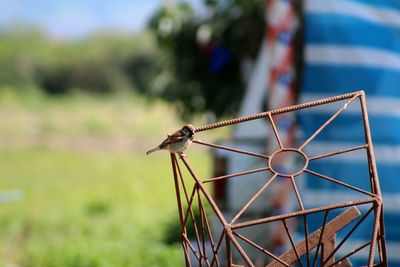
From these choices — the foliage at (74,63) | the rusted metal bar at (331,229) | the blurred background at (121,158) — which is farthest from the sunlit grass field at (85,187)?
the foliage at (74,63)

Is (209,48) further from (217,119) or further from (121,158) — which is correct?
(121,158)

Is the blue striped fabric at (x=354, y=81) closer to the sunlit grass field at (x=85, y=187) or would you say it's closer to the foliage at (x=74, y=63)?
the sunlit grass field at (x=85, y=187)

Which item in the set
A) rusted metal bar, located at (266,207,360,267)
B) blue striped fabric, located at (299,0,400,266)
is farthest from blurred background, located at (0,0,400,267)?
rusted metal bar, located at (266,207,360,267)

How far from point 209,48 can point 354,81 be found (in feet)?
9.71

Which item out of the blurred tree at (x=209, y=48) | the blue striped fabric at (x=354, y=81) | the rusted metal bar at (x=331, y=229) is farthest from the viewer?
the blurred tree at (x=209, y=48)

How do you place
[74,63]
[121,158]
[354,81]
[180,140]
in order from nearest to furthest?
[180,140], [354,81], [121,158], [74,63]

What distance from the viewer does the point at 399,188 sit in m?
4.58

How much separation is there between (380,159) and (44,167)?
10.1 metres

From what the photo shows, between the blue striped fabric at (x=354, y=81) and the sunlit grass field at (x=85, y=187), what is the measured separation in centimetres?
139

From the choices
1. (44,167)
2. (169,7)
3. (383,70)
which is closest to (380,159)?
(383,70)

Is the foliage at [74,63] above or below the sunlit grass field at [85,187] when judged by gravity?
above

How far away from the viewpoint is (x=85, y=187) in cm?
1166

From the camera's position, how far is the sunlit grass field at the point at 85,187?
20.6 ft

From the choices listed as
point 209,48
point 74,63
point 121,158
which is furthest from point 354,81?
point 74,63
